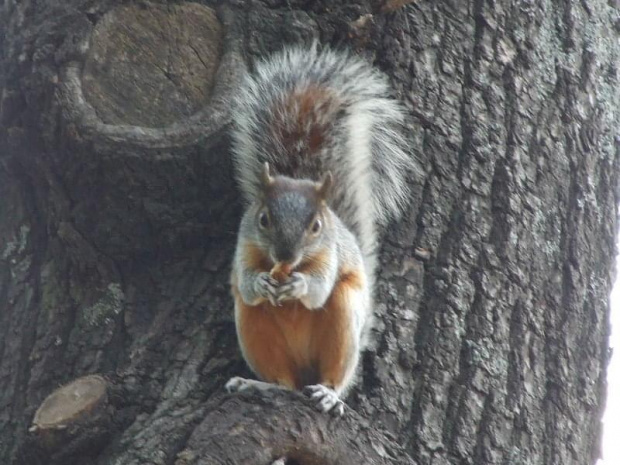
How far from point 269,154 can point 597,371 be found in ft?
2.90

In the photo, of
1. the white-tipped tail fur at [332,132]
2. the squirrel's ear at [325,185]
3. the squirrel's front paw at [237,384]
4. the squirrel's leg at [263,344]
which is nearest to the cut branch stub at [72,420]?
the squirrel's front paw at [237,384]

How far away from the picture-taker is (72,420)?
1940 millimetres

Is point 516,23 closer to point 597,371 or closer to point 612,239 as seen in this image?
point 612,239

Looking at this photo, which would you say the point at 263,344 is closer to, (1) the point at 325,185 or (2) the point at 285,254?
(2) the point at 285,254

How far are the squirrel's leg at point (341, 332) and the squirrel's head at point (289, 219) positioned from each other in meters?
0.12

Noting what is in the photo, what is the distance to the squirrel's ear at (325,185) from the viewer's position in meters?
2.34

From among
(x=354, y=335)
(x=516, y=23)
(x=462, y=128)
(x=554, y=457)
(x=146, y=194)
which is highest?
(x=516, y=23)

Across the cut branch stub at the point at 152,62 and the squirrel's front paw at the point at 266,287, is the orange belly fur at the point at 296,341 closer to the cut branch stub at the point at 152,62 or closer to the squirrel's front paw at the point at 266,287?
the squirrel's front paw at the point at 266,287

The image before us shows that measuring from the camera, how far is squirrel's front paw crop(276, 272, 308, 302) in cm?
225

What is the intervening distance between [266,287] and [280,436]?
47 centimetres

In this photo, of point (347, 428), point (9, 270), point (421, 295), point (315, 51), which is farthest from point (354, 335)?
point (9, 270)

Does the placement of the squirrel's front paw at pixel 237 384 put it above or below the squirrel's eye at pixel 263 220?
below

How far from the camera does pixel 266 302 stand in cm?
228

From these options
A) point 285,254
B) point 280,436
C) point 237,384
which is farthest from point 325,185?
point 280,436
